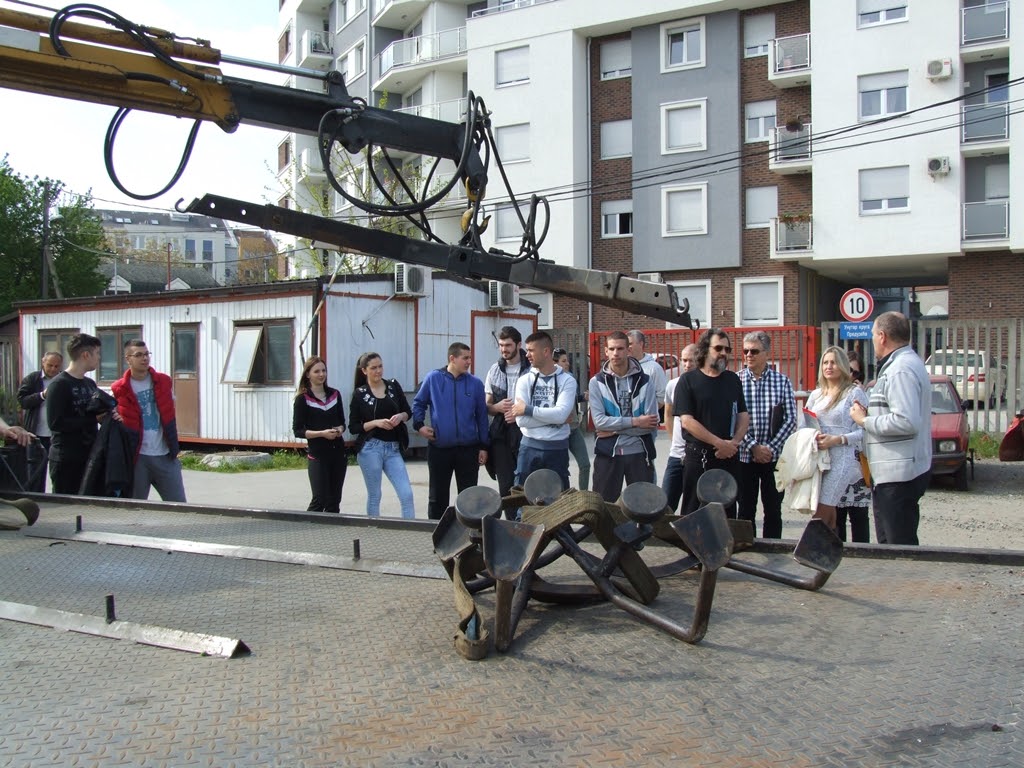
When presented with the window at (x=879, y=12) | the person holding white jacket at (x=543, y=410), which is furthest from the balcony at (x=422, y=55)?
the person holding white jacket at (x=543, y=410)

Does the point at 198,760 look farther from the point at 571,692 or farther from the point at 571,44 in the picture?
the point at 571,44

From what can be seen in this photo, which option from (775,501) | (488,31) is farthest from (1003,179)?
(775,501)

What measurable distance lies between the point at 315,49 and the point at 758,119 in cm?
2708

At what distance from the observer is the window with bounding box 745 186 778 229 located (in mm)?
30891

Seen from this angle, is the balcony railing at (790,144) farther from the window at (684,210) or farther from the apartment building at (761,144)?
the window at (684,210)

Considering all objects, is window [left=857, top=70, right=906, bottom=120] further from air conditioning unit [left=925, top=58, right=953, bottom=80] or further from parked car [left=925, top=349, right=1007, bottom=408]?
parked car [left=925, top=349, right=1007, bottom=408]

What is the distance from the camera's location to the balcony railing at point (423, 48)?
1533 inches

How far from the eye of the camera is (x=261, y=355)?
54.5ft

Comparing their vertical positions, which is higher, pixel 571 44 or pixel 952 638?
pixel 571 44

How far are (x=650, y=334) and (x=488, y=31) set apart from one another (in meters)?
19.0

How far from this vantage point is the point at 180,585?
3.39 meters

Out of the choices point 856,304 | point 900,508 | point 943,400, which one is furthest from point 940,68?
point 900,508

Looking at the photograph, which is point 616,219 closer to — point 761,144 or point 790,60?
point 761,144

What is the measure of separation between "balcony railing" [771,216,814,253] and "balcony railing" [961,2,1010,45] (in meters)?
6.68
